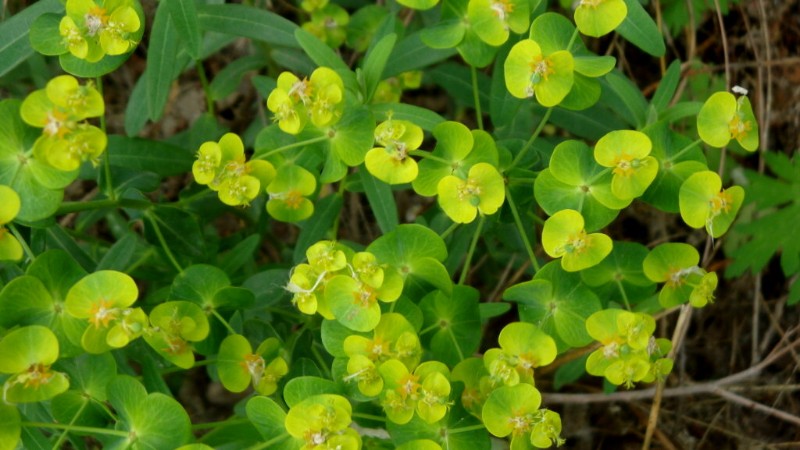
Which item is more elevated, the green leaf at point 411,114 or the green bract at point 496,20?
the green bract at point 496,20

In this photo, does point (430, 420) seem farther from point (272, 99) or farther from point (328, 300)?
point (272, 99)

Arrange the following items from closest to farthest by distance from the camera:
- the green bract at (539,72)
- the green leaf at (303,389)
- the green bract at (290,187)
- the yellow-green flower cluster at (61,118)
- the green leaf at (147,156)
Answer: the yellow-green flower cluster at (61,118) < the green leaf at (303,389) < the green bract at (539,72) < the green bract at (290,187) < the green leaf at (147,156)

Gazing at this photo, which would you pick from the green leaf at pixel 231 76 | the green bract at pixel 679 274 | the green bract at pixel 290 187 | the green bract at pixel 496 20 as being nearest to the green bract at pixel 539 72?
the green bract at pixel 496 20

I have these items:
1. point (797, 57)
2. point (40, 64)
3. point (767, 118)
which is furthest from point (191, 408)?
point (797, 57)

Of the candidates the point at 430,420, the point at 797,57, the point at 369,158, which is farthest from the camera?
the point at 797,57

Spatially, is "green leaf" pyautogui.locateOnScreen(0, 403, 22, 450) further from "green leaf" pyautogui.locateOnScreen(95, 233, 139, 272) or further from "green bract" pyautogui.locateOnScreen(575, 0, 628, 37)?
"green bract" pyautogui.locateOnScreen(575, 0, 628, 37)

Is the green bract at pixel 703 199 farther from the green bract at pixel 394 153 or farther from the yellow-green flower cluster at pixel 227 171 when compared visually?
the yellow-green flower cluster at pixel 227 171
